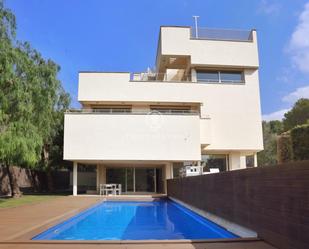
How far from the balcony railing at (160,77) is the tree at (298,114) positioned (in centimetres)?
2070

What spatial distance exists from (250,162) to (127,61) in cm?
1777

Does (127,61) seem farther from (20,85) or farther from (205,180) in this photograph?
(205,180)

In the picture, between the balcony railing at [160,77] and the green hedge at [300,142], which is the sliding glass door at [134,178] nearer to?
the balcony railing at [160,77]

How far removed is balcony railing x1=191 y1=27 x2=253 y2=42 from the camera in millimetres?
26344

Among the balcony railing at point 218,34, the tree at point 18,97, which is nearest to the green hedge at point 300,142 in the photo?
the tree at point 18,97

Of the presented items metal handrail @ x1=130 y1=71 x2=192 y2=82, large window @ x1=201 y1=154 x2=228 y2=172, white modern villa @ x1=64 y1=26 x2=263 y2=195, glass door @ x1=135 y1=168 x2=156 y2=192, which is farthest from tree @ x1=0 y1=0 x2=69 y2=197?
large window @ x1=201 y1=154 x2=228 y2=172

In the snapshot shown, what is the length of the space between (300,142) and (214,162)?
53.3 ft

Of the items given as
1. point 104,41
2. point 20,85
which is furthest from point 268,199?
point 104,41

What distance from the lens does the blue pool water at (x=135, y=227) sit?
895 cm

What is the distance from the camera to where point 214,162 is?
27438 millimetres

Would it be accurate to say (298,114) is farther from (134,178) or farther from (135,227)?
(135,227)

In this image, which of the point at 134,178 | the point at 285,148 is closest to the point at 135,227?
the point at 285,148

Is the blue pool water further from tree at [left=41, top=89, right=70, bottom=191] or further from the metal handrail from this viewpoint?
the metal handrail

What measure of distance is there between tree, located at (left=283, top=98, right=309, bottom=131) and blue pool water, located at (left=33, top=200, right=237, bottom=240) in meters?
33.2
